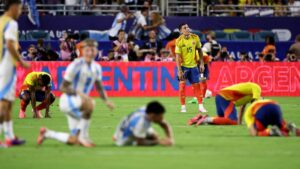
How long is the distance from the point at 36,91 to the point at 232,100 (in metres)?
5.97

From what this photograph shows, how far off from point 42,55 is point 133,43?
3877 millimetres

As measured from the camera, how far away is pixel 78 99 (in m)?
15.2

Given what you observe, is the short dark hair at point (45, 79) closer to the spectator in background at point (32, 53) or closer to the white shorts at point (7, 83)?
the white shorts at point (7, 83)

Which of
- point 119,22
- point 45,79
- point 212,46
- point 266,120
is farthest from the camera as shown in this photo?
point 119,22

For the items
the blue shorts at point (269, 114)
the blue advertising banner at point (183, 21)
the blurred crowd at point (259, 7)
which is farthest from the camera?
the blurred crowd at point (259, 7)

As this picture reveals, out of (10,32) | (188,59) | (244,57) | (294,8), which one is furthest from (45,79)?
(294,8)

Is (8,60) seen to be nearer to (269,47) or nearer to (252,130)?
(252,130)

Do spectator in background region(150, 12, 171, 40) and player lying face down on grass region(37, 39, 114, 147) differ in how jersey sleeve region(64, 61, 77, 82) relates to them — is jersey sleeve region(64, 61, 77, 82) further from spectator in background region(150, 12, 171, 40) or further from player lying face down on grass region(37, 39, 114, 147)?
spectator in background region(150, 12, 171, 40)

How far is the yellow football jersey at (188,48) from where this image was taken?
86.1 feet

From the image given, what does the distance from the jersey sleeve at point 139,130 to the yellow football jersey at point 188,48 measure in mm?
10987

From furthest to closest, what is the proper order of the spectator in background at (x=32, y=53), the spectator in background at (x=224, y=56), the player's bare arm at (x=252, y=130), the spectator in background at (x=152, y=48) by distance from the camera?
the spectator in background at (x=224, y=56) → the spectator in background at (x=152, y=48) → the spectator in background at (x=32, y=53) → the player's bare arm at (x=252, y=130)

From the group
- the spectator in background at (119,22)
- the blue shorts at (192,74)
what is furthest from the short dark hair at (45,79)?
the spectator in background at (119,22)

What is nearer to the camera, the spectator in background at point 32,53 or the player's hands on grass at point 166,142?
the player's hands on grass at point 166,142

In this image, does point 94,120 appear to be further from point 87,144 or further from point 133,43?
point 133,43
